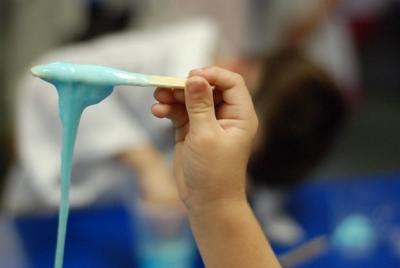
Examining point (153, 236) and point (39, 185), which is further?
point (39, 185)

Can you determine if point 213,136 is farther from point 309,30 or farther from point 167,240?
point 309,30

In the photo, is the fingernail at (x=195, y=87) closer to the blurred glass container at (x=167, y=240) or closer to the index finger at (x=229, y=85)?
the index finger at (x=229, y=85)

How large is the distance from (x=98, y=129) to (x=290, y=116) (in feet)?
1.04

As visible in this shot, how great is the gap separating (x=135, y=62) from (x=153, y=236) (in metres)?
0.39

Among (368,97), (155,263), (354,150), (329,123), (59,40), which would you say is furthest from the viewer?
(368,97)

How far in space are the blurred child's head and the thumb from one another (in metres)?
0.55

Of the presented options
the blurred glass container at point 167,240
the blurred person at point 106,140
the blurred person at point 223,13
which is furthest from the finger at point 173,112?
the blurred person at point 223,13

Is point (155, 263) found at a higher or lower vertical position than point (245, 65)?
lower

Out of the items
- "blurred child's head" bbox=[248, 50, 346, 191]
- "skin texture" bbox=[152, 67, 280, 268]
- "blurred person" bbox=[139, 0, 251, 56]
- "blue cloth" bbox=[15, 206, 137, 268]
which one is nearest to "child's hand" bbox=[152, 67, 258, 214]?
"skin texture" bbox=[152, 67, 280, 268]

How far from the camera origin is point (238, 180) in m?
0.58

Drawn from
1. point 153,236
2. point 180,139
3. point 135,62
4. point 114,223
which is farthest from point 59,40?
point 180,139

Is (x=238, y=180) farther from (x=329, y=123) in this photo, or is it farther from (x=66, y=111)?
(x=329, y=123)

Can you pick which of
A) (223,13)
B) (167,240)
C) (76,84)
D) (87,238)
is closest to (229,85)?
(76,84)

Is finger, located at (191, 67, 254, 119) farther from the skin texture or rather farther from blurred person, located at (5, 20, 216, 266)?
blurred person, located at (5, 20, 216, 266)
